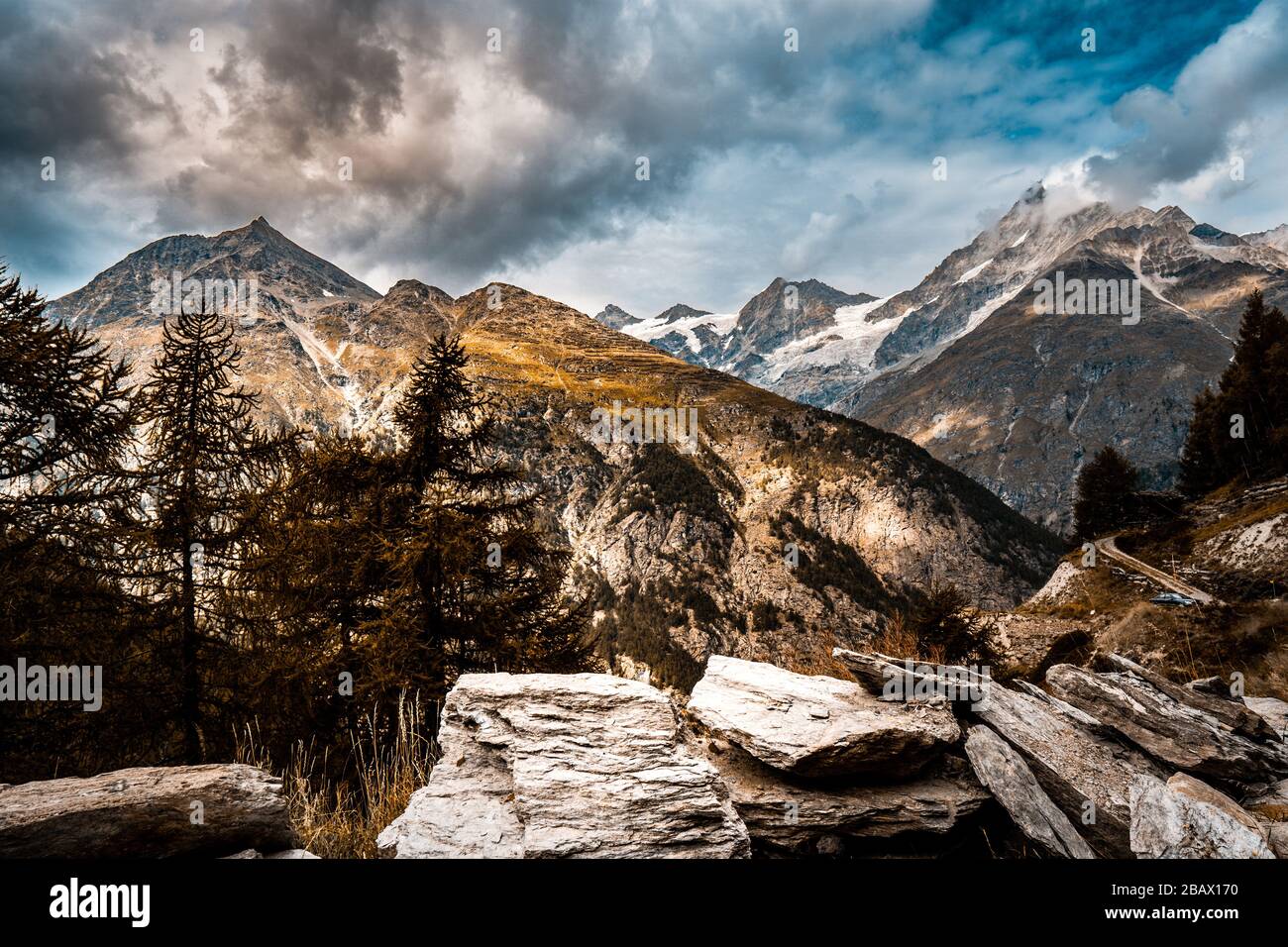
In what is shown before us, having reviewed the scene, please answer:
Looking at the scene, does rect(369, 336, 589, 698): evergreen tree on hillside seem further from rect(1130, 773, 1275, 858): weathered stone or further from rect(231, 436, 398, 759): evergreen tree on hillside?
rect(1130, 773, 1275, 858): weathered stone

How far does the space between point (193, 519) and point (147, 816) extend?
8.70m

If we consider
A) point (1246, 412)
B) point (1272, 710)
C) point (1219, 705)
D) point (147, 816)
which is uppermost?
point (1246, 412)

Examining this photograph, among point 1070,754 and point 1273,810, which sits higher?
point 1070,754

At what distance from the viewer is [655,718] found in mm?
6723

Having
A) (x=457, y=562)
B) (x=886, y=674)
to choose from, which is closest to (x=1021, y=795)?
(x=886, y=674)

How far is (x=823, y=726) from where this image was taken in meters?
6.84

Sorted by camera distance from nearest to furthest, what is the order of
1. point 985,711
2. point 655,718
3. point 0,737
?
1. point 655,718
2. point 985,711
3. point 0,737

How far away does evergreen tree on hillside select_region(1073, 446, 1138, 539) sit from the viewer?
54.1 meters

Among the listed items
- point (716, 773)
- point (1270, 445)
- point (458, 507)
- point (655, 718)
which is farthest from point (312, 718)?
point (1270, 445)

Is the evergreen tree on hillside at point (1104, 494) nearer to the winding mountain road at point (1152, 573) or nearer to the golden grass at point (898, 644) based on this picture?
the winding mountain road at point (1152, 573)

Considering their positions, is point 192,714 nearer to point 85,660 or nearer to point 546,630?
point 85,660

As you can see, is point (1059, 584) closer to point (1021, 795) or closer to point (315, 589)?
point (1021, 795)
